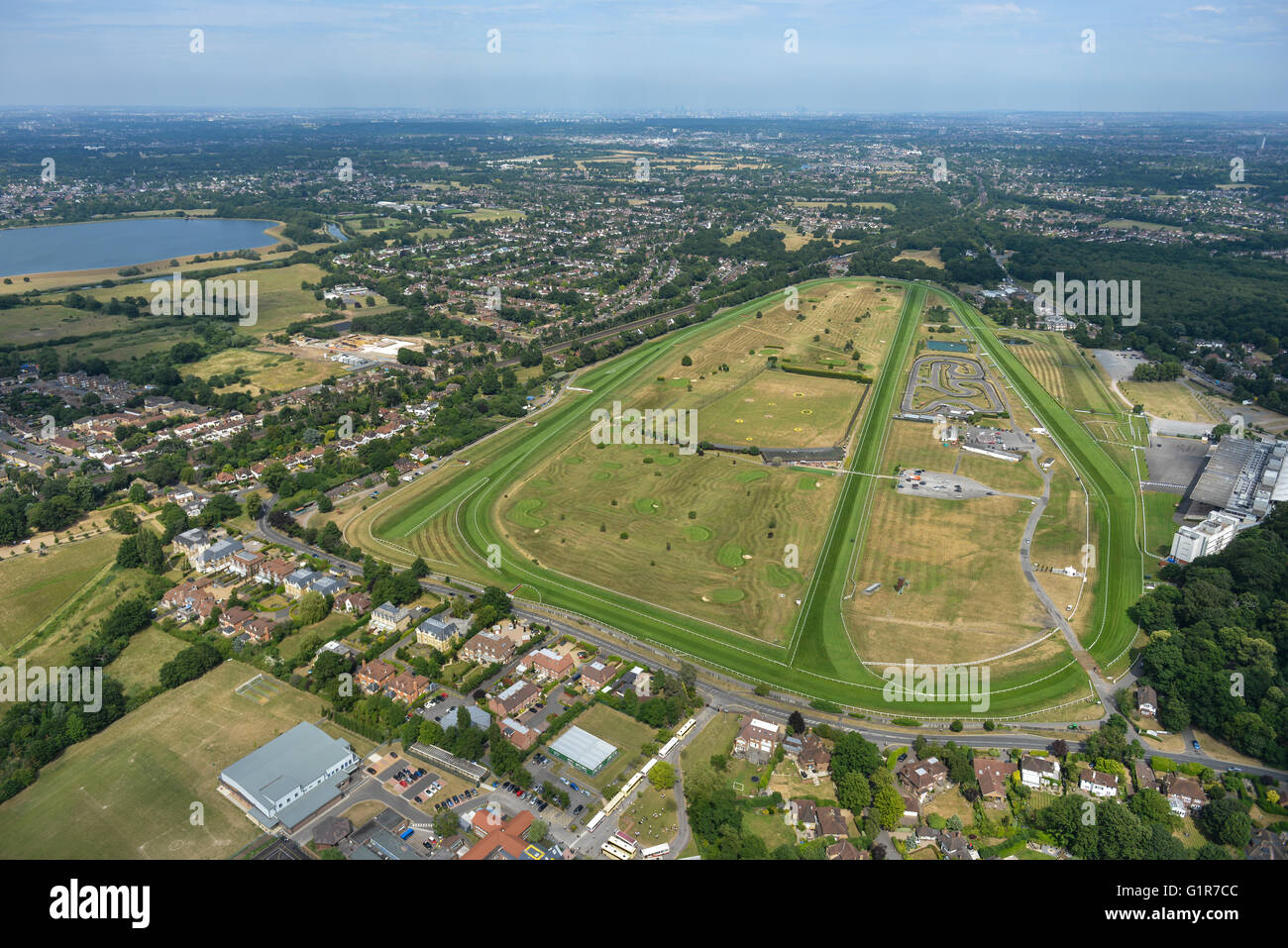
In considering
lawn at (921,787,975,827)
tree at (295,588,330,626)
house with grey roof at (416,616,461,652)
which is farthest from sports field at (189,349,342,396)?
lawn at (921,787,975,827)

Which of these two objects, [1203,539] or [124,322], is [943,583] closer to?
[1203,539]

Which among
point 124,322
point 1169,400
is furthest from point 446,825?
point 124,322

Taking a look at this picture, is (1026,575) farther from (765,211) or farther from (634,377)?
(765,211)

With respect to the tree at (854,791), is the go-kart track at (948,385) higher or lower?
higher

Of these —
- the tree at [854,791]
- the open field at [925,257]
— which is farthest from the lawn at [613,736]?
the open field at [925,257]

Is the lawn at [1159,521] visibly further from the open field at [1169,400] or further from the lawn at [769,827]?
the lawn at [769,827]

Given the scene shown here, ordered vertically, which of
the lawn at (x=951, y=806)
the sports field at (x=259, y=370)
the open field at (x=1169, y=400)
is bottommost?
the lawn at (x=951, y=806)

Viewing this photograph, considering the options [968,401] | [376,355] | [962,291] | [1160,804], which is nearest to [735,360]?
[968,401]
